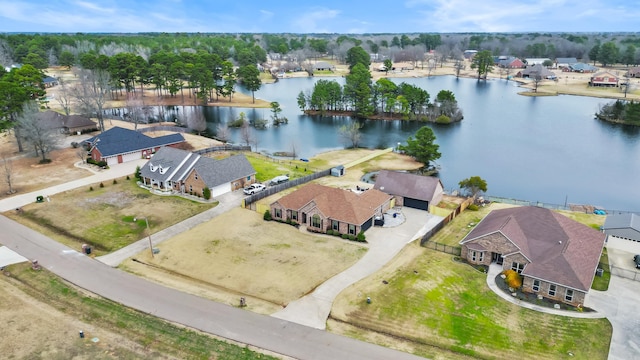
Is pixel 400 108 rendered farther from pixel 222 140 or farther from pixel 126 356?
pixel 126 356

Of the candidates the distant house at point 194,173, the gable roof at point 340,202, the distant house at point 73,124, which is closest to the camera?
the gable roof at point 340,202

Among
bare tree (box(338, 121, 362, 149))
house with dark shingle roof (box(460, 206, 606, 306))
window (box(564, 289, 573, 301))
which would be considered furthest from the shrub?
bare tree (box(338, 121, 362, 149))

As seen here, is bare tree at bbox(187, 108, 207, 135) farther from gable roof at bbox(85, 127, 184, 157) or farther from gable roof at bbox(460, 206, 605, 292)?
gable roof at bbox(460, 206, 605, 292)

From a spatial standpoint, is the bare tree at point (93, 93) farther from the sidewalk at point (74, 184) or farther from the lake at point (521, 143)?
the sidewalk at point (74, 184)

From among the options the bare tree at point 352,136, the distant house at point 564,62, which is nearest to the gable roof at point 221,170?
the bare tree at point 352,136

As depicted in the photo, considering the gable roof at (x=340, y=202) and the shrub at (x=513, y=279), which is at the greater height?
the gable roof at (x=340, y=202)

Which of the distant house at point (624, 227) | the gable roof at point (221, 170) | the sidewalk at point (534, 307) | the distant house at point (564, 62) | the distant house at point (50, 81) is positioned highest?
the distant house at point (564, 62)

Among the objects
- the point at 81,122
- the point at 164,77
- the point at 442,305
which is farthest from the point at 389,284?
the point at 164,77
